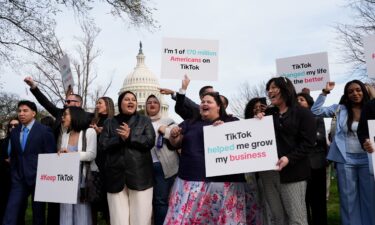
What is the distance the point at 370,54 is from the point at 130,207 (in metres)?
3.77

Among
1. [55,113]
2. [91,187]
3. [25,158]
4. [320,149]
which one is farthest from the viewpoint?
[55,113]

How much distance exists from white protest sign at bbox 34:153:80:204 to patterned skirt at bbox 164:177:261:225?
1478 mm

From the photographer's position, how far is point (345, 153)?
5.15 meters

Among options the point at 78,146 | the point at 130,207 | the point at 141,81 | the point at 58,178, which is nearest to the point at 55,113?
the point at 78,146

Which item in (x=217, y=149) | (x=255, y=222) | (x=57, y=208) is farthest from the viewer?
(x=57, y=208)

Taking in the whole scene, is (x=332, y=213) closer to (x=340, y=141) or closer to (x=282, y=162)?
(x=340, y=141)

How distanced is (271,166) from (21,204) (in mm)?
3859

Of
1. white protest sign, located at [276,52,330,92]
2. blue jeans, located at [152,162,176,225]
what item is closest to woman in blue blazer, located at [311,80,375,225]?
white protest sign, located at [276,52,330,92]

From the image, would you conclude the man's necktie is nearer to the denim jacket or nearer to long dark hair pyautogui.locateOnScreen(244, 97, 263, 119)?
long dark hair pyautogui.locateOnScreen(244, 97, 263, 119)

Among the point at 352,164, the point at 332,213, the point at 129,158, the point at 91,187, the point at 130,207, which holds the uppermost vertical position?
the point at 129,158

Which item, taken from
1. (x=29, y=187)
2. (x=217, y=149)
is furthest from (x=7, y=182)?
(x=217, y=149)

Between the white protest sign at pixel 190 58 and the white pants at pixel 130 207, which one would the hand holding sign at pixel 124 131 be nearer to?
the white pants at pixel 130 207

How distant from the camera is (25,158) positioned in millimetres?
6000

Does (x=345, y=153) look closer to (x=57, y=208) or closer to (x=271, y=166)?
(x=271, y=166)
